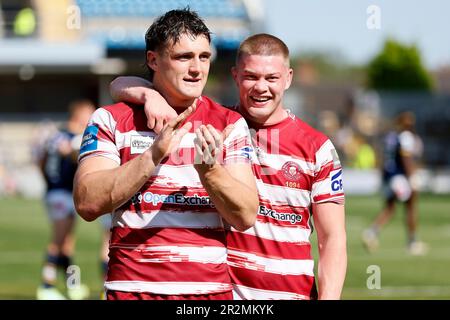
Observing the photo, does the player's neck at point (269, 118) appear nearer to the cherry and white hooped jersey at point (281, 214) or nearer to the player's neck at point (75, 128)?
the cherry and white hooped jersey at point (281, 214)

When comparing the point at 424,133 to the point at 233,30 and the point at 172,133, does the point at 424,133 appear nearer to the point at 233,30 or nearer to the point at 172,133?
the point at 233,30

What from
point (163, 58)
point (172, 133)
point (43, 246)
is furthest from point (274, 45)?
point (43, 246)

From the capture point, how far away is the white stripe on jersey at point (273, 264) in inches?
188

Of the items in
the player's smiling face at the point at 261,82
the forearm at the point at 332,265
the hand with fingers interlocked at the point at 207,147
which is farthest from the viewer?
the player's smiling face at the point at 261,82

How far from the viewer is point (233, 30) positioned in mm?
41719

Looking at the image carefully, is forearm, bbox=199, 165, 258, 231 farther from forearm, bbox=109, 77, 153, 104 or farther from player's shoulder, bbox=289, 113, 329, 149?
player's shoulder, bbox=289, 113, 329, 149

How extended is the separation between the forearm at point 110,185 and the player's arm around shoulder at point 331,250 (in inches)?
42.2

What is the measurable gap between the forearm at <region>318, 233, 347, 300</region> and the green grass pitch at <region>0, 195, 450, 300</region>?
6.22m

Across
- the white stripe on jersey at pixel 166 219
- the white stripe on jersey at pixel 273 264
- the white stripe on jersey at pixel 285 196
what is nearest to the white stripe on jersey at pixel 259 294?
the white stripe on jersey at pixel 273 264

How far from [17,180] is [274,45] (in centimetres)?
3000

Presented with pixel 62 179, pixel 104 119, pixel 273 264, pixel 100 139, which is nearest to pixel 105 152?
pixel 100 139

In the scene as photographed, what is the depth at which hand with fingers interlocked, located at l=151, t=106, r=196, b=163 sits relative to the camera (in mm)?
3859

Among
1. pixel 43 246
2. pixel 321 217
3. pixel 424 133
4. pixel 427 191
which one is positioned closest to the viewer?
pixel 321 217

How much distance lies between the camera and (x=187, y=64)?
4129 mm
